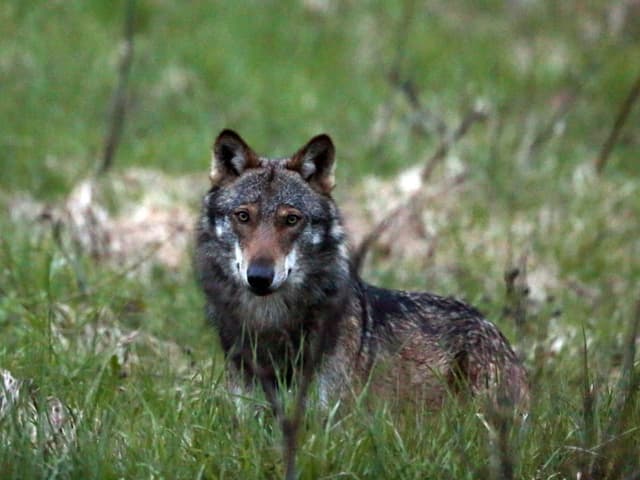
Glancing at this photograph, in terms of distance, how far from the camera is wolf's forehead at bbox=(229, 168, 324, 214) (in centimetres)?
588

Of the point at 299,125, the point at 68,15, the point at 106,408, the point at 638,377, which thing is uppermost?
the point at 68,15

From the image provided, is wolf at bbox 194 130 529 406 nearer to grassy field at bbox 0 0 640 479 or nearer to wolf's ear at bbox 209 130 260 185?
wolf's ear at bbox 209 130 260 185

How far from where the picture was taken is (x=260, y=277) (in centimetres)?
552

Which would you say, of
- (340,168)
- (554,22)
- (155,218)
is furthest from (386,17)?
(155,218)

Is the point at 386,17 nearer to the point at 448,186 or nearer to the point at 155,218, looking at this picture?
the point at 448,186

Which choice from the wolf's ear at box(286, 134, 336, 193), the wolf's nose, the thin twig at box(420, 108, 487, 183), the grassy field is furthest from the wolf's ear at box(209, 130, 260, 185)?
the thin twig at box(420, 108, 487, 183)

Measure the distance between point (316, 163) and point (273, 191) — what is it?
1.24 feet

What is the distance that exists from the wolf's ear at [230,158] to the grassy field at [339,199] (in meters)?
0.91

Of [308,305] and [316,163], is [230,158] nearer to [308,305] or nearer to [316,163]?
[316,163]

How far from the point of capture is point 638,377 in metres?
4.62

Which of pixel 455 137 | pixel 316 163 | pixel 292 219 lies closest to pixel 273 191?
pixel 292 219

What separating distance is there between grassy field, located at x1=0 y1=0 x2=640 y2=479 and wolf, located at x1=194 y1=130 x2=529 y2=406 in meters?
0.28

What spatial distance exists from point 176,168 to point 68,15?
14.0ft

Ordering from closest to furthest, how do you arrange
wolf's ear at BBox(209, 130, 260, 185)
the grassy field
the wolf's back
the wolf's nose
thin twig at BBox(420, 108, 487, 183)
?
the grassy field, the wolf's nose, the wolf's back, wolf's ear at BBox(209, 130, 260, 185), thin twig at BBox(420, 108, 487, 183)
